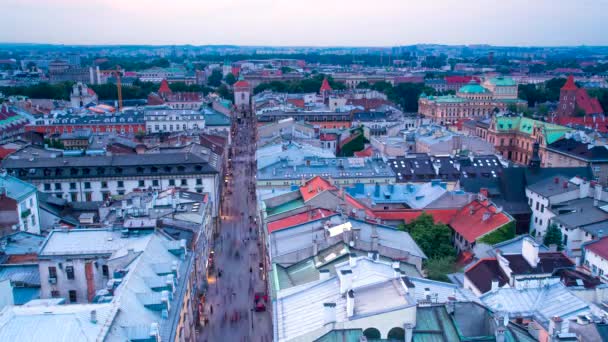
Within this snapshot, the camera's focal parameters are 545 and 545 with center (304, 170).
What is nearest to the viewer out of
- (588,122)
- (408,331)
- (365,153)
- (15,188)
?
(408,331)

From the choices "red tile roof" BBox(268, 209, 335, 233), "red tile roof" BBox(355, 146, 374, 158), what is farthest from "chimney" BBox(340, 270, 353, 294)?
"red tile roof" BBox(355, 146, 374, 158)

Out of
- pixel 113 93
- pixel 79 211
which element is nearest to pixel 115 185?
pixel 79 211

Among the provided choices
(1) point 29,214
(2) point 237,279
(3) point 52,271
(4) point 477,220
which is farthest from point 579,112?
(3) point 52,271

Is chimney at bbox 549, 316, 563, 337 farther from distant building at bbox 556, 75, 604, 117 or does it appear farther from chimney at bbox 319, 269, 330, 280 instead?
distant building at bbox 556, 75, 604, 117

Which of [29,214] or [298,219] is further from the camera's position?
[29,214]

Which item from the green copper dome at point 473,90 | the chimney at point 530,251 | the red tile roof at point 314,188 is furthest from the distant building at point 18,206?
the green copper dome at point 473,90

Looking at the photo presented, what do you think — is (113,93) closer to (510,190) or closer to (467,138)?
(467,138)

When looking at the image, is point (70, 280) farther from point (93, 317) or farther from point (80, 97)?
point (80, 97)

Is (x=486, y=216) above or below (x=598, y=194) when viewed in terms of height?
below
